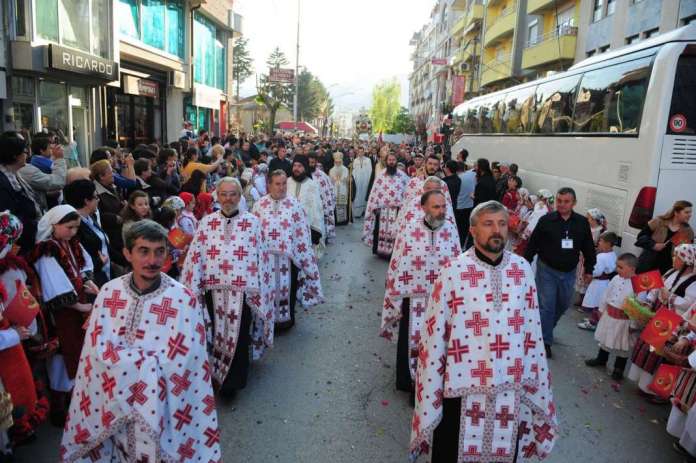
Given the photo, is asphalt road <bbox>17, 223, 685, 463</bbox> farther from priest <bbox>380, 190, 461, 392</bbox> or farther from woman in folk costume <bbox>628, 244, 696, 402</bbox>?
priest <bbox>380, 190, 461, 392</bbox>

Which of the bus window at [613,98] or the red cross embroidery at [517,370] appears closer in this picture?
the red cross embroidery at [517,370]

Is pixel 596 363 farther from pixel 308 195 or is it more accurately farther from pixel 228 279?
pixel 308 195

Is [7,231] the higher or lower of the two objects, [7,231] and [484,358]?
the higher

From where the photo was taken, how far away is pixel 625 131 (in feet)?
29.7

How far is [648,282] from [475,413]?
285cm

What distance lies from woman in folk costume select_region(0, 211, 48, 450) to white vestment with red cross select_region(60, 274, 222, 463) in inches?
28.2

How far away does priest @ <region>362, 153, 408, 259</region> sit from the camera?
1141 cm

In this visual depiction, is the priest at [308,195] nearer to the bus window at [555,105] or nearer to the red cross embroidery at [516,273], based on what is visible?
the bus window at [555,105]

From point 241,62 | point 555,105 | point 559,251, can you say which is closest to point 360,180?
point 555,105

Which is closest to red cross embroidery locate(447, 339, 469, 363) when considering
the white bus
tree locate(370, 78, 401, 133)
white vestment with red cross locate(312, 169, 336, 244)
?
the white bus

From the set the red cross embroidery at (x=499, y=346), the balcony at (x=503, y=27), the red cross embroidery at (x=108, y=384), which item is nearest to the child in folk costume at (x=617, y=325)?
the red cross embroidery at (x=499, y=346)

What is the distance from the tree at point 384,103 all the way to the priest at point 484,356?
330 ft

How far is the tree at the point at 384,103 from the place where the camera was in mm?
103812

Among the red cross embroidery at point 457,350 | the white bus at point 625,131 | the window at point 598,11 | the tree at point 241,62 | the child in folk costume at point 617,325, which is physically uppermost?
the tree at point 241,62
